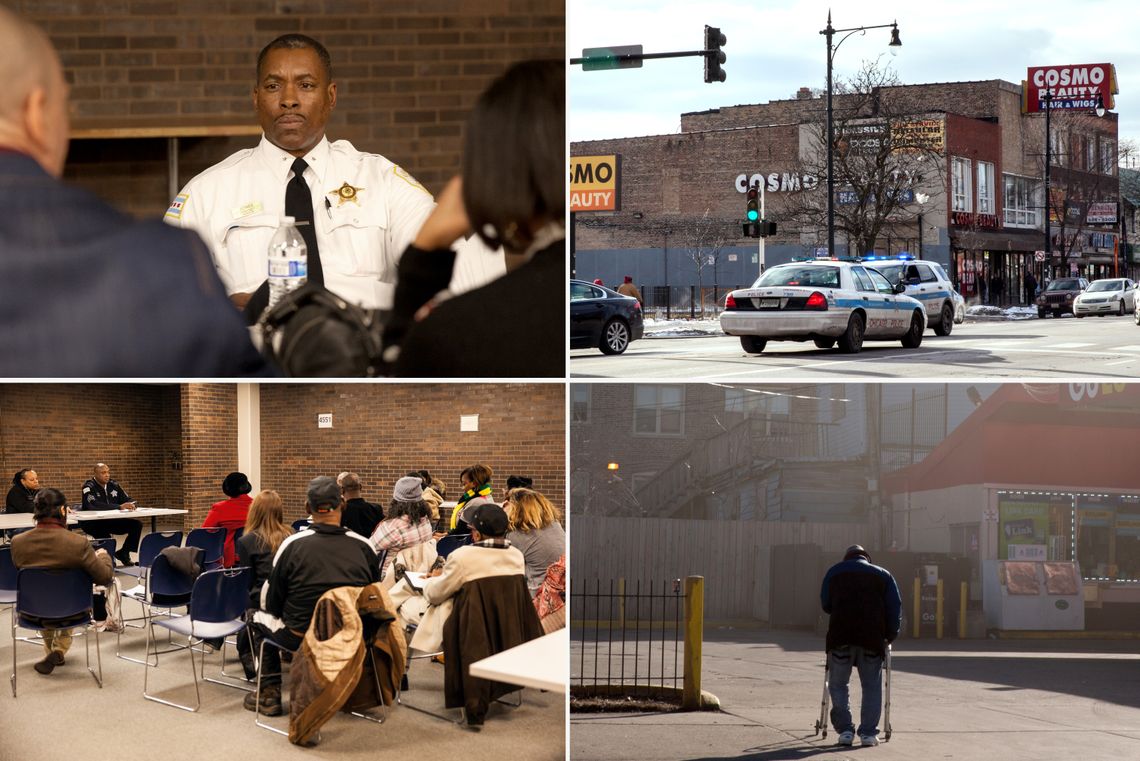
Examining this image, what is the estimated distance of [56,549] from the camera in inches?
180

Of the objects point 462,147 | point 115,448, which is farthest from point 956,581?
point 115,448

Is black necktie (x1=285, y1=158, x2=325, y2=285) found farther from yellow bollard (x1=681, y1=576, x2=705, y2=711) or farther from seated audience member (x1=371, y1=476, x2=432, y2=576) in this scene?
seated audience member (x1=371, y1=476, x2=432, y2=576)

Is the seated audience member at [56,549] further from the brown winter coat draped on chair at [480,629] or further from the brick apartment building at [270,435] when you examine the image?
the brown winter coat draped on chair at [480,629]

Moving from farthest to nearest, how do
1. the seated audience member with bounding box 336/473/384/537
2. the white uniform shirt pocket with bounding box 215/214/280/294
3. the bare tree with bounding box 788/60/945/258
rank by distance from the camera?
the bare tree with bounding box 788/60/945/258, the seated audience member with bounding box 336/473/384/537, the white uniform shirt pocket with bounding box 215/214/280/294

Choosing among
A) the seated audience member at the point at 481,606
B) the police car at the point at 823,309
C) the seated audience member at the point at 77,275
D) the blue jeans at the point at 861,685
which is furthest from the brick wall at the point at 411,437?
the blue jeans at the point at 861,685

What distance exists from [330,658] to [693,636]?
1239mm

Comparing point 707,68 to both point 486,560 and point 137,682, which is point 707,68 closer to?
point 486,560

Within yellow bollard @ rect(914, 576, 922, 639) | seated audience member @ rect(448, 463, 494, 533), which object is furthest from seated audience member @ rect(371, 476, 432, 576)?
yellow bollard @ rect(914, 576, 922, 639)

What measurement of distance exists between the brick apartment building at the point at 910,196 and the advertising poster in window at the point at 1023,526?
1.23 m

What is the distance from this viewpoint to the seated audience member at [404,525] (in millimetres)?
4973

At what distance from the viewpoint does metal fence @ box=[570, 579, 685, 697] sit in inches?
148

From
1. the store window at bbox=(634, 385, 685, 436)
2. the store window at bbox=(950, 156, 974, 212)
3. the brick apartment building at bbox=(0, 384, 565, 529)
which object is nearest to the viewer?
the store window at bbox=(634, 385, 685, 436)

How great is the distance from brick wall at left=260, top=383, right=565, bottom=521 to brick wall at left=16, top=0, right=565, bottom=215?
5.63ft

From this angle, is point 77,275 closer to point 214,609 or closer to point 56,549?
point 56,549
